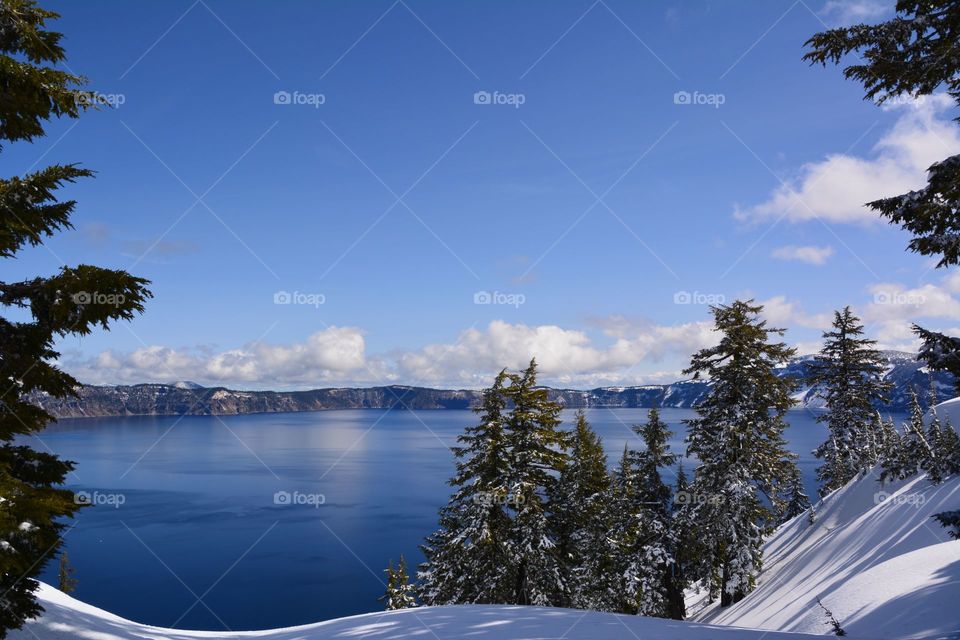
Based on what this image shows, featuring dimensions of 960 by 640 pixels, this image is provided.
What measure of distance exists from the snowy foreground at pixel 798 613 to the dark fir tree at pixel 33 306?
3934mm

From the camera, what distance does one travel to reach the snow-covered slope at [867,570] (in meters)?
10.7

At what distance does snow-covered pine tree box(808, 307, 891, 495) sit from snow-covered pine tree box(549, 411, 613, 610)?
16.9 m

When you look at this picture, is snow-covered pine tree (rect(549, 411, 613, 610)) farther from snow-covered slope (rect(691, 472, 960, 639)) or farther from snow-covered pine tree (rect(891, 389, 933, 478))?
snow-covered pine tree (rect(891, 389, 933, 478))

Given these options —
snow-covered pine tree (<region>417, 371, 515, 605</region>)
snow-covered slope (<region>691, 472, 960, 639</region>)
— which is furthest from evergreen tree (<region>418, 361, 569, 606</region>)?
snow-covered slope (<region>691, 472, 960, 639</region>)

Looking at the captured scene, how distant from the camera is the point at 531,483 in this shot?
20.7 metres

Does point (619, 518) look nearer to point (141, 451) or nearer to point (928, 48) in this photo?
point (928, 48)

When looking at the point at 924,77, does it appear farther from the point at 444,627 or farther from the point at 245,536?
the point at 245,536

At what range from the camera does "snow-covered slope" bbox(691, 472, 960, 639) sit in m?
10.7

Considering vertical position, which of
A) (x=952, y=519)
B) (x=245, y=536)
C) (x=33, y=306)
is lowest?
(x=952, y=519)

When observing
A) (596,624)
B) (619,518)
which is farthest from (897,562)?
(619,518)

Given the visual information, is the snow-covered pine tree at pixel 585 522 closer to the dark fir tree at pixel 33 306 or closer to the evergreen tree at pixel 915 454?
the evergreen tree at pixel 915 454

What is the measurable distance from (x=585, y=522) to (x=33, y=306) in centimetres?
2481

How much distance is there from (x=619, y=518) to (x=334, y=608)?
40.6 metres

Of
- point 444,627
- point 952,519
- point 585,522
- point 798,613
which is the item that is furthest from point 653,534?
point 952,519
